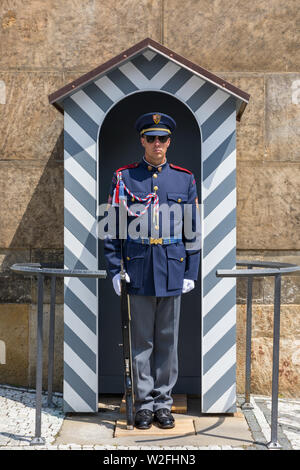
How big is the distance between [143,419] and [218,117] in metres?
1.93

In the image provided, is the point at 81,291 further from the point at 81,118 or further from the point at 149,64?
the point at 149,64

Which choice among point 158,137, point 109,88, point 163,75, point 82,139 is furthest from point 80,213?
point 163,75

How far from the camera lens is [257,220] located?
4.79 meters

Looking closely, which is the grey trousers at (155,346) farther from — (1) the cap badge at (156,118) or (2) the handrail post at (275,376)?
(1) the cap badge at (156,118)

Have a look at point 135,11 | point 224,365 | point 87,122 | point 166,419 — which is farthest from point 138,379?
point 135,11

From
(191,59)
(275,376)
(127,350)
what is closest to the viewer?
(275,376)

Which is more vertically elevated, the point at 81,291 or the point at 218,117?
the point at 218,117

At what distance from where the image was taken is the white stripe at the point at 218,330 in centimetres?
416

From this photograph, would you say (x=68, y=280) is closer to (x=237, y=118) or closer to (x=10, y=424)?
(x=10, y=424)

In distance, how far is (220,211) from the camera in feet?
13.6

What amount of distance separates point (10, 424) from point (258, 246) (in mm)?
2140

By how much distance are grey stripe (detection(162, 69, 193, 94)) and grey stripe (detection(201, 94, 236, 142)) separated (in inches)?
11.0

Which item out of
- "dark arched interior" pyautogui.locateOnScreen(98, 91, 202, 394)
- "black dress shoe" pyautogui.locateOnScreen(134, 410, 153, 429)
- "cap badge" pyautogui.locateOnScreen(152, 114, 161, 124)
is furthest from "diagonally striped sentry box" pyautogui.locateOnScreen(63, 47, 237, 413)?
"dark arched interior" pyautogui.locateOnScreen(98, 91, 202, 394)

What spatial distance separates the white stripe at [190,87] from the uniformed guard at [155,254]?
0.21 meters
